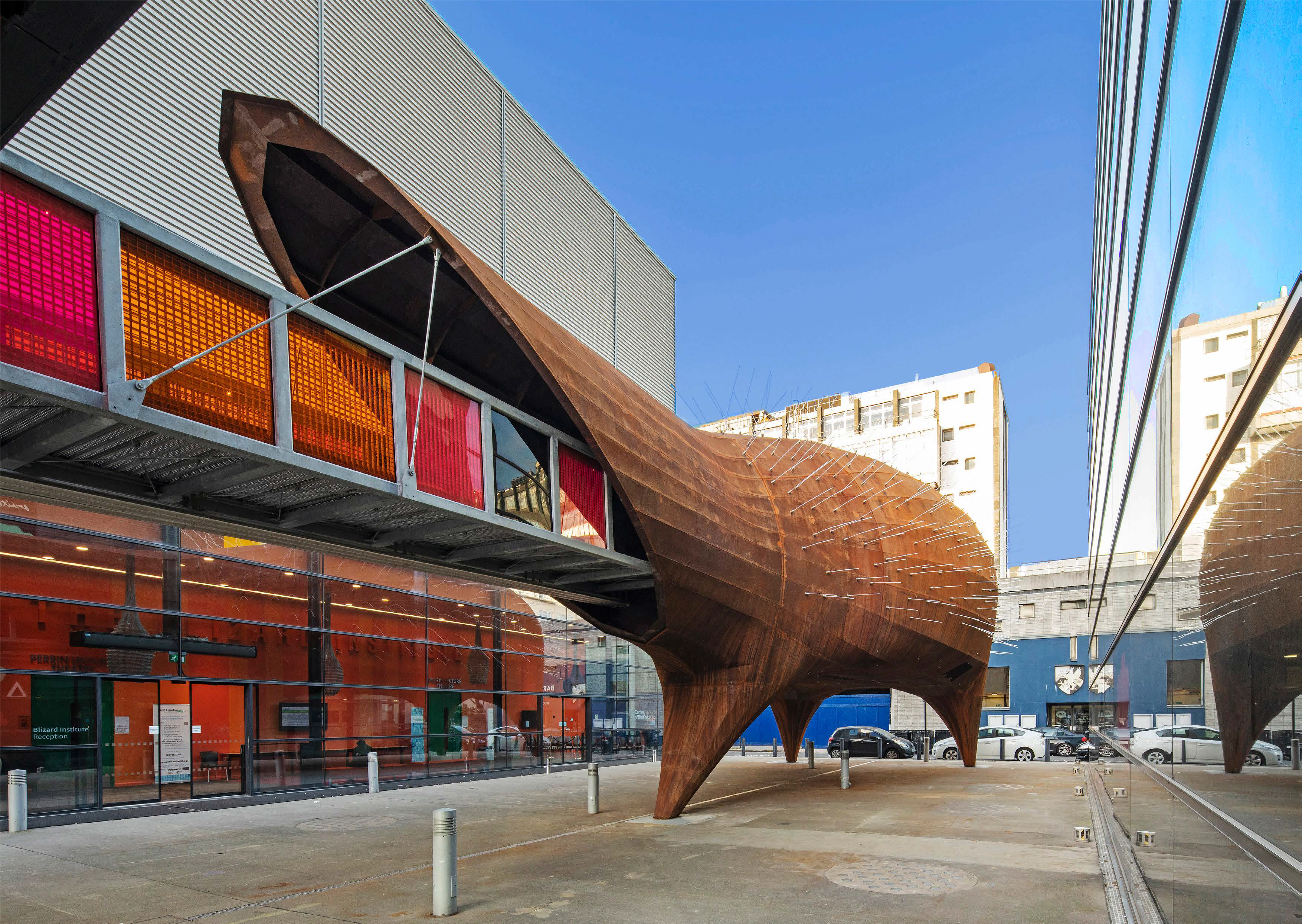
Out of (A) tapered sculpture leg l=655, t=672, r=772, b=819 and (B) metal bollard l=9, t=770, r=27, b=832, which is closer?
(B) metal bollard l=9, t=770, r=27, b=832

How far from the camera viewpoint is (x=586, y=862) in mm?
9711

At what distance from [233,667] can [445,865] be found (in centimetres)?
1107

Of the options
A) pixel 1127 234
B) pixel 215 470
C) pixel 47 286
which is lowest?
pixel 215 470

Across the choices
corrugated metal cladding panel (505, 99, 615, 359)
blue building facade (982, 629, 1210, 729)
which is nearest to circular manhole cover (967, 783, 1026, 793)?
blue building facade (982, 629, 1210, 729)

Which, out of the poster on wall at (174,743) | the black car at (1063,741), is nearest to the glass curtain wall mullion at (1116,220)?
the black car at (1063,741)

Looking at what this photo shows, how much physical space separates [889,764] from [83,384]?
2393 centimetres

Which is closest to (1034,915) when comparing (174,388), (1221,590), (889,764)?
(1221,590)

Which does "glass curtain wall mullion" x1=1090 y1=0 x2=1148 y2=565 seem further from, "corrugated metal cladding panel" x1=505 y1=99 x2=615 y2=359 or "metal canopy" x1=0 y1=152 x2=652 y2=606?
"corrugated metal cladding panel" x1=505 y1=99 x2=615 y2=359

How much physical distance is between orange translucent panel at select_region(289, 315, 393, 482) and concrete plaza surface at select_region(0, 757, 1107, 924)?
13.3ft

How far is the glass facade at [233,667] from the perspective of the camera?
45.1ft

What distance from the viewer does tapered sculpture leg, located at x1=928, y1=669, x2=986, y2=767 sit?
22.3 meters

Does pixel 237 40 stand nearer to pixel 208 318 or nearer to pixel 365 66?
pixel 365 66

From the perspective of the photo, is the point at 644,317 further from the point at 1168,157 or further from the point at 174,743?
the point at 1168,157

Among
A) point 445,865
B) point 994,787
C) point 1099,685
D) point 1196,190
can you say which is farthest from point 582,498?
point 1099,685
